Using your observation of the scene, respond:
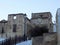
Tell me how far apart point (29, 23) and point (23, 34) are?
120 inches

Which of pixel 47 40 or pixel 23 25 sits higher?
pixel 47 40

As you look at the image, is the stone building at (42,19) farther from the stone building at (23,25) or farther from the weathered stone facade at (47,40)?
the weathered stone facade at (47,40)

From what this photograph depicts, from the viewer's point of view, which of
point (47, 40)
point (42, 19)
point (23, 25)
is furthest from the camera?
point (42, 19)

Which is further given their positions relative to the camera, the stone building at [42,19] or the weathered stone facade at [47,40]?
the stone building at [42,19]

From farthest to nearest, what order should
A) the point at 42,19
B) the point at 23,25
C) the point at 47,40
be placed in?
the point at 42,19
the point at 23,25
the point at 47,40

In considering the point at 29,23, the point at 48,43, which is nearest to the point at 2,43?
the point at 48,43

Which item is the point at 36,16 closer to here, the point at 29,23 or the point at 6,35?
the point at 29,23

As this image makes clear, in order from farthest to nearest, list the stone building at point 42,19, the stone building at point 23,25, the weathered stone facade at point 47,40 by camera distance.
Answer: the stone building at point 42,19, the stone building at point 23,25, the weathered stone facade at point 47,40

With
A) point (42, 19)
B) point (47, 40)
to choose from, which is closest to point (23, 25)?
point (42, 19)

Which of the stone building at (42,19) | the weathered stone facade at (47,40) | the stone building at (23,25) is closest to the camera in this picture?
the weathered stone facade at (47,40)

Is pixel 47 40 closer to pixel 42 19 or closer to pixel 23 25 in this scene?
pixel 23 25

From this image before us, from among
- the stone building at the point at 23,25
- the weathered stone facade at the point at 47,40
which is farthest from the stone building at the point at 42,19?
the weathered stone facade at the point at 47,40

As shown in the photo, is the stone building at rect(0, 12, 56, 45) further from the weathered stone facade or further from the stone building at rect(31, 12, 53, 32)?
the weathered stone facade

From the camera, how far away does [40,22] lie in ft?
95.8
